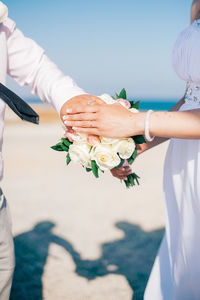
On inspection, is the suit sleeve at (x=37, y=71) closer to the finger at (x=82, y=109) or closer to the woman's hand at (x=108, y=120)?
the finger at (x=82, y=109)

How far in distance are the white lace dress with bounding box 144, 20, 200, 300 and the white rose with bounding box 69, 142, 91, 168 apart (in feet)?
2.76

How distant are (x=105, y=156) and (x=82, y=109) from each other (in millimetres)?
354

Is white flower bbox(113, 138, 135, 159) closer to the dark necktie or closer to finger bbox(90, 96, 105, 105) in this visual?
finger bbox(90, 96, 105, 105)

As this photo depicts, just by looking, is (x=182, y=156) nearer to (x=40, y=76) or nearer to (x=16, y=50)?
(x=40, y=76)

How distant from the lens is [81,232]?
215 inches

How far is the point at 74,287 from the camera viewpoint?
3.88 m

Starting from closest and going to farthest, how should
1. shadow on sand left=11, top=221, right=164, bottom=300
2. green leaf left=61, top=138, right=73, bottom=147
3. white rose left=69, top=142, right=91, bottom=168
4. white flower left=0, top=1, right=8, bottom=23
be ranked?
white flower left=0, top=1, right=8, bottom=23
white rose left=69, top=142, right=91, bottom=168
green leaf left=61, top=138, right=73, bottom=147
shadow on sand left=11, top=221, right=164, bottom=300

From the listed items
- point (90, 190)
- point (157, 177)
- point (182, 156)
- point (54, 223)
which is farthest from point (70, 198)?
point (182, 156)

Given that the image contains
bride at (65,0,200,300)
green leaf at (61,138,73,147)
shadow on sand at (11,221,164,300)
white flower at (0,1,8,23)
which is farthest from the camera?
shadow on sand at (11,221,164,300)

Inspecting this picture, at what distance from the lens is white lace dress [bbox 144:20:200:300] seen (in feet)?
7.98

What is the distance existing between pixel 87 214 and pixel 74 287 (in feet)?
7.87

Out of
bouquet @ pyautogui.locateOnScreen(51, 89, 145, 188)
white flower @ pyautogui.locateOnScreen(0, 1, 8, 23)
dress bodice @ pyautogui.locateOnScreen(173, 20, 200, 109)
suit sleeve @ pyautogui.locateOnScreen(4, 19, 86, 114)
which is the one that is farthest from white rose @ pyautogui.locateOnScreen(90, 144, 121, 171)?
white flower @ pyautogui.locateOnScreen(0, 1, 8, 23)

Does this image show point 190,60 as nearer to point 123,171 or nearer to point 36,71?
point 123,171

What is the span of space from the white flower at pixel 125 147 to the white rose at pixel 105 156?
4 centimetres
